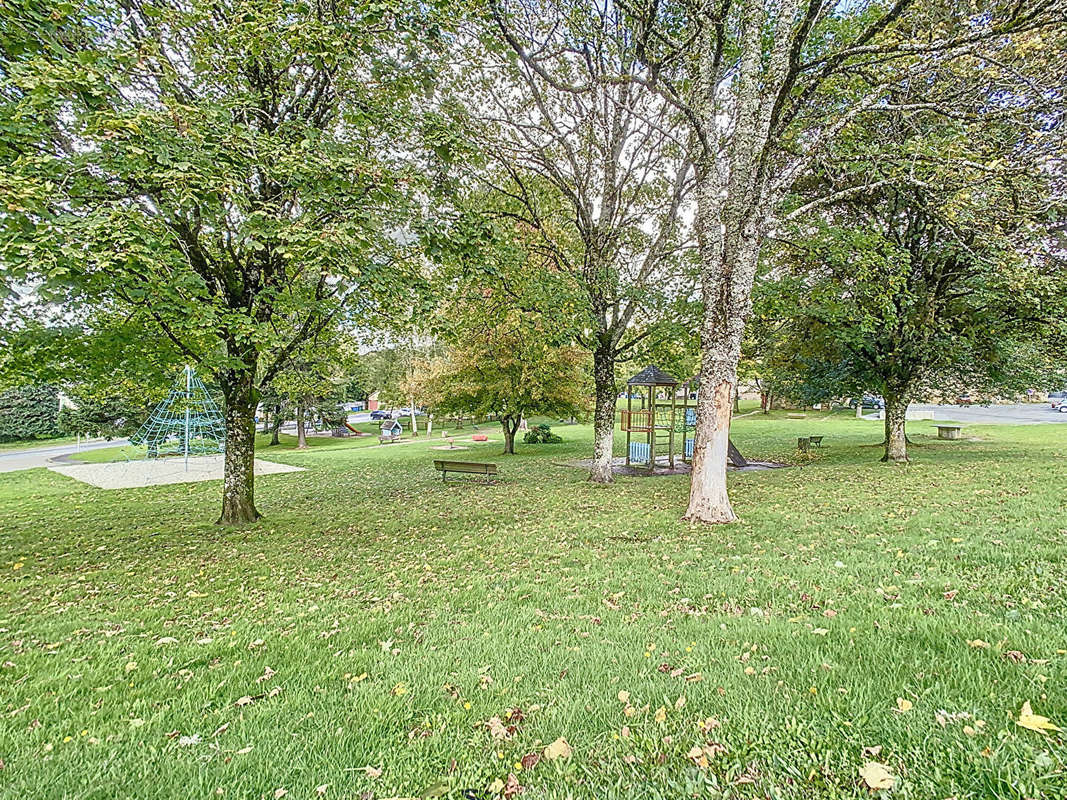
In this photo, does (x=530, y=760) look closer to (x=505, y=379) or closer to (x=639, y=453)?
(x=639, y=453)

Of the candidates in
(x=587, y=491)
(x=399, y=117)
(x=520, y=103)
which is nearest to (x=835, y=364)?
(x=587, y=491)

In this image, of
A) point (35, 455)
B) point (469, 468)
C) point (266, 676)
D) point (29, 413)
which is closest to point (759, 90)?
point (266, 676)

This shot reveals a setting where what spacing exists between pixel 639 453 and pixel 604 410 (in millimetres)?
4985

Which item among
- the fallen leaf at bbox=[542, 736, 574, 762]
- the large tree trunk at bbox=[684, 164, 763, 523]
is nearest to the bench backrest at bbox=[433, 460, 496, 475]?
the large tree trunk at bbox=[684, 164, 763, 523]

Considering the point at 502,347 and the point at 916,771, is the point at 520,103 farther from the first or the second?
the point at 916,771

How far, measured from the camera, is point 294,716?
292 cm

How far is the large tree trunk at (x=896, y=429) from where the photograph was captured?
15.1 meters

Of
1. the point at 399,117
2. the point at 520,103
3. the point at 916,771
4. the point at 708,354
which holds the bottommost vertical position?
the point at 916,771

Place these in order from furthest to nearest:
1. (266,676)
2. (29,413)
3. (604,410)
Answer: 1. (29,413)
2. (604,410)
3. (266,676)

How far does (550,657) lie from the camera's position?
3.57 m

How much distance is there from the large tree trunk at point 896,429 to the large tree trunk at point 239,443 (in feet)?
53.5

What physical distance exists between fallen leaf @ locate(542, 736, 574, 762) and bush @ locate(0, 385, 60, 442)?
125 feet

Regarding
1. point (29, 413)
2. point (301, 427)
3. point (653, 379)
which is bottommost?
point (301, 427)

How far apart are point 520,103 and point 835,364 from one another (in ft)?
40.8
